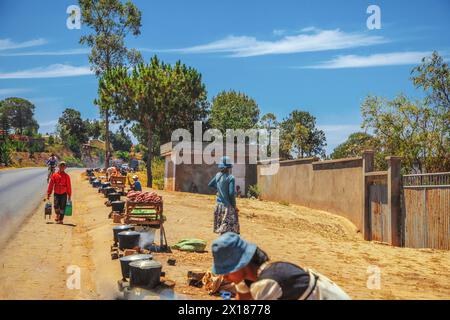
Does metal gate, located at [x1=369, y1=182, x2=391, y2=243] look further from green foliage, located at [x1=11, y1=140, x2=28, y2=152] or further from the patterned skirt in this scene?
green foliage, located at [x1=11, y1=140, x2=28, y2=152]

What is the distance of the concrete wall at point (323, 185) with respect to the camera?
17406mm

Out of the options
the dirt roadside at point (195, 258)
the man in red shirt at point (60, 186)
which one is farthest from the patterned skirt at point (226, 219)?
the man in red shirt at point (60, 186)

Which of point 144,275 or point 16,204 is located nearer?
point 144,275

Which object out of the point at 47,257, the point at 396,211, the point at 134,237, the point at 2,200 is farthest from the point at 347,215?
the point at 2,200

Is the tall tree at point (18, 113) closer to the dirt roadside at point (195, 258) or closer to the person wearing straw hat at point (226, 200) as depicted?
the dirt roadside at point (195, 258)

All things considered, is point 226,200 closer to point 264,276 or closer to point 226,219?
point 226,219

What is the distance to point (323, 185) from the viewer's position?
2112cm

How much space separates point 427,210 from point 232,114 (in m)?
35.6

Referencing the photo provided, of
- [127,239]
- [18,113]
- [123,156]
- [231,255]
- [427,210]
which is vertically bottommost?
[127,239]

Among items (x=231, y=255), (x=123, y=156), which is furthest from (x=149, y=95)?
(x=123, y=156)

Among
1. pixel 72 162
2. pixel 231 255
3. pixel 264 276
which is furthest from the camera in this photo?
pixel 72 162

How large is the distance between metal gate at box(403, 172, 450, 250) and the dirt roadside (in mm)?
576

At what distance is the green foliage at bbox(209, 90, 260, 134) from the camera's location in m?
46.4
